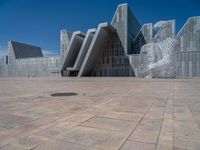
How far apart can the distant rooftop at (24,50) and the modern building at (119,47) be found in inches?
875

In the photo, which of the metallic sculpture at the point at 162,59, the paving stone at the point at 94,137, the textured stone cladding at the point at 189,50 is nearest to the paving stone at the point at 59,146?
the paving stone at the point at 94,137

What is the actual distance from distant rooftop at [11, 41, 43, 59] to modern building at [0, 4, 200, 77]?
22.2 meters

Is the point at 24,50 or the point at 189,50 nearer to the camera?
the point at 189,50

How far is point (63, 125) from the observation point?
11.3 feet

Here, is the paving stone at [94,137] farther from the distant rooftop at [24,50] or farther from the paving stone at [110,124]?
the distant rooftop at [24,50]

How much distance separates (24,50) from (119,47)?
45.7 metres

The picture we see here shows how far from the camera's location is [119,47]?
43.6 m

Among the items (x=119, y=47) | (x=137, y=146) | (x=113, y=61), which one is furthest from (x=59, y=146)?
(x=113, y=61)

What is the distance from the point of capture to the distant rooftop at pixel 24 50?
2543 inches

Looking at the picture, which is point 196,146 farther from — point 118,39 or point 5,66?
point 5,66

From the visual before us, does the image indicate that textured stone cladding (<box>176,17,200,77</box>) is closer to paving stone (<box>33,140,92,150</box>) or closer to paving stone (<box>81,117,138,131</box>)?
paving stone (<box>81,117,138,131</box>)

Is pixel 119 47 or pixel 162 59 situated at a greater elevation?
pixel 119 47

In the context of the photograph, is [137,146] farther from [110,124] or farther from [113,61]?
[113,61]

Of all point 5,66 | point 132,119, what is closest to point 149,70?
point 132,119
